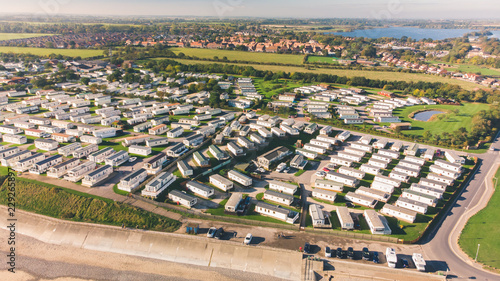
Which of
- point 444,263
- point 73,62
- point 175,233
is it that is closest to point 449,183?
point 444,263

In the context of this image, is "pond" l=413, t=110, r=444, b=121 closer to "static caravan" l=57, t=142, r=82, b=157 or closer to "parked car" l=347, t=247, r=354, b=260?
"parked car" l=347, t=247, r=354, b=260

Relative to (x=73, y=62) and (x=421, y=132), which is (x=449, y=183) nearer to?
(x=421, y=132)

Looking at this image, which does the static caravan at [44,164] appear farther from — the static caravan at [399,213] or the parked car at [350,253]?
the static caravan at [399,213]

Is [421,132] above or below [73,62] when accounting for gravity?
below

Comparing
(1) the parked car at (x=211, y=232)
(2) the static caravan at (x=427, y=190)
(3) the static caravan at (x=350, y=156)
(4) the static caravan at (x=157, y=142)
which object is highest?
(4) the static caravan at (x=157, y=142)

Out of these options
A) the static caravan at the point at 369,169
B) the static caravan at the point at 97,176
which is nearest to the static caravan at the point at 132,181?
the static caravan at the point at 97,176

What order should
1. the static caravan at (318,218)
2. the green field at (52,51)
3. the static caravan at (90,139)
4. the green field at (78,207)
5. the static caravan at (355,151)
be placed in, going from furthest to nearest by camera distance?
the green field at (52,51) → the static caravan at (90,139) → the static caravan at (355,151) → the green field at (78,207) → the static caravan at (318,218)
